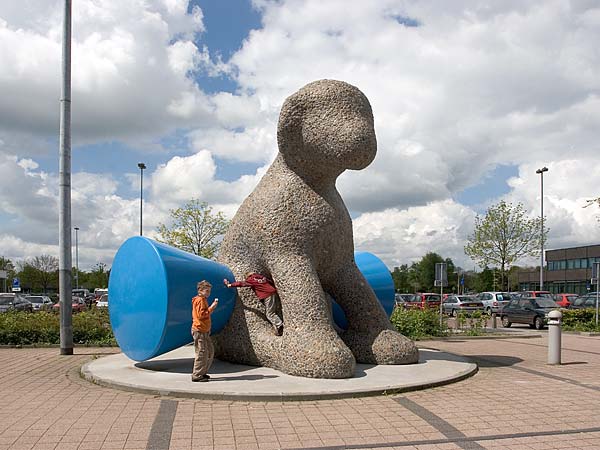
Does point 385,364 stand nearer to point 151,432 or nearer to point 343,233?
point 343,233

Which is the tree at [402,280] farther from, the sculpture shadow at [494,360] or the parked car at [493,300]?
the sculpture shadow at [494,360]

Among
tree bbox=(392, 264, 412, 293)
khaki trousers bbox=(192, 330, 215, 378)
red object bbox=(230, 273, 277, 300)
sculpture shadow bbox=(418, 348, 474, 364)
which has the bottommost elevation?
tree bbox=(392, 264, 412, 293)

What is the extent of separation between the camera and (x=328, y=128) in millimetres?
8281

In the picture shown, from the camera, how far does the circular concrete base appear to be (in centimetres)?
680

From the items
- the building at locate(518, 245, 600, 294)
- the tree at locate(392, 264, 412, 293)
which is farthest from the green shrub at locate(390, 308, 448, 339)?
the tree at locate(392, 264, 412, 293)

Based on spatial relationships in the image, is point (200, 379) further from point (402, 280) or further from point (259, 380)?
point (402, 280)

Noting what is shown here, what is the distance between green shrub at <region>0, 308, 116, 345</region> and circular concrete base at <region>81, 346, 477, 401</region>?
442cm

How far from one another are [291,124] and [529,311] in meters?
15.9

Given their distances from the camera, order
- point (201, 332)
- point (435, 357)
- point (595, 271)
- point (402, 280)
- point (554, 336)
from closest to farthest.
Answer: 1. point (201, 332)
2. point (554, 336)
3. point (435, 357)
4. point (595, 271)
5. point (402, 280)

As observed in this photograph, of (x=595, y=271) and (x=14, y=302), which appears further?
(x=14, y=302)

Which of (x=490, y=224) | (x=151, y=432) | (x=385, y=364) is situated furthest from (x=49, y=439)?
(x=490, y=224)

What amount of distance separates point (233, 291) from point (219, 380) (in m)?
1.58

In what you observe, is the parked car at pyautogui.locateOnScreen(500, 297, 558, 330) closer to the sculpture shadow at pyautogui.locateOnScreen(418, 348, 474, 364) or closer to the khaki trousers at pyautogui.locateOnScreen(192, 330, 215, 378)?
the sculpture shadow at pyautogui.locateOnScreen(418, 348, 474, 364)

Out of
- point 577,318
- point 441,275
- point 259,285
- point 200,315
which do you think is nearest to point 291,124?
point 259,285
